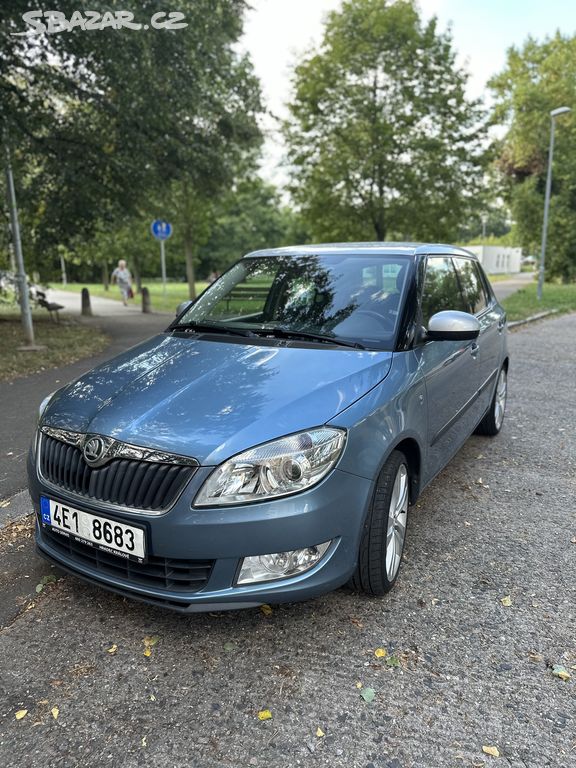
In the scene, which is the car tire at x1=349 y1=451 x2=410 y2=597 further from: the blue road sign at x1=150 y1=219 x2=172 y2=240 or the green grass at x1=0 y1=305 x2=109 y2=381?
the blue road sign at x1=150 y1=219 x2=172 y2=240

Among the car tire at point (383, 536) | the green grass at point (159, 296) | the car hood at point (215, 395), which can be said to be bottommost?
the green grass at point (159, 296)

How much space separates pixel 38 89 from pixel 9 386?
216 inches

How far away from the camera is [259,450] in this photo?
2303 millimetres

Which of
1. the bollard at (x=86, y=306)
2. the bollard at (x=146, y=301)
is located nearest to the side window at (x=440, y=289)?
the bollard at (x=86, y=306)

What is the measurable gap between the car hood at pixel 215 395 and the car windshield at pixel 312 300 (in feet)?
0.73

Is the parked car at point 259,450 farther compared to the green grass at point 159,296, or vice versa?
the green grass at point 159,296

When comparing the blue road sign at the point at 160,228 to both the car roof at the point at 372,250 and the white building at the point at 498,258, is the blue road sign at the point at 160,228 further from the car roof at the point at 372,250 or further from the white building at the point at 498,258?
the white building at the point at 498,258

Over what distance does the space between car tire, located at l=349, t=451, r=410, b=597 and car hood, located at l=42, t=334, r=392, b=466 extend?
Result: 420mm

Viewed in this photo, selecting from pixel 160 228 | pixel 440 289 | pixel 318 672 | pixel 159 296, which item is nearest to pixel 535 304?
pixel 160 228

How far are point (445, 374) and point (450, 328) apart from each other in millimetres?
418

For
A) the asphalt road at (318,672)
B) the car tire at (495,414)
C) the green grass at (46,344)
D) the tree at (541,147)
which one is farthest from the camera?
the tree at (541,147)

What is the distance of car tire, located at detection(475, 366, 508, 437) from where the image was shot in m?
5.30

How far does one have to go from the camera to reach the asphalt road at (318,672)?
2012mm

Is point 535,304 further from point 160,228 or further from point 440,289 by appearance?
point 440,289
